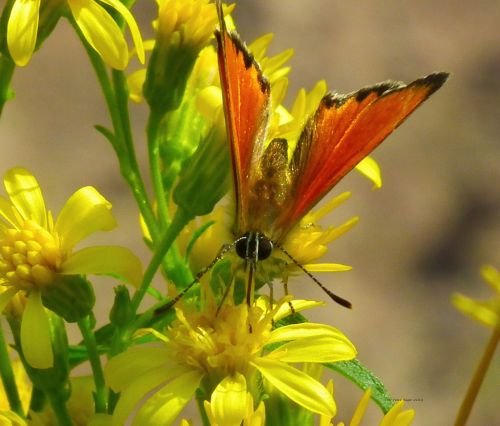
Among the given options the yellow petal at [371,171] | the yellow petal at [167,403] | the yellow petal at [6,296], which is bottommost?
the yellow petal at [167,403]

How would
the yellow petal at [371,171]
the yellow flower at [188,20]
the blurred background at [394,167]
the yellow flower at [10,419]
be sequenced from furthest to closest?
the blurred background at [394,167] → the yellow petal at [371,171] → the yellow flower at [188,20] → the yellow flower at [10,419]

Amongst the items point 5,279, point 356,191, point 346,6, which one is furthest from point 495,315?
point 346,6

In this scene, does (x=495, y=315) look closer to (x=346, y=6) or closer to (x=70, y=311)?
(x=70, y=311)

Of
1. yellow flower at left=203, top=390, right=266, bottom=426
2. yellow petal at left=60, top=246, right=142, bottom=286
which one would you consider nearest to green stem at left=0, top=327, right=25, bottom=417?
yellow petal at left=60, top=246, right=142, bottom=286

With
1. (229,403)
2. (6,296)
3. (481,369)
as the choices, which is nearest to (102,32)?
(6,296)

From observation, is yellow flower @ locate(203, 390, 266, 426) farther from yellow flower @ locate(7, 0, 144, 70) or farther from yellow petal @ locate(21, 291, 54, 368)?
yellow flower @ locate(7, 0, 144, 70)

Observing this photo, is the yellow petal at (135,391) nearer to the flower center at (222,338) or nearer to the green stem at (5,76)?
the flower center at (222,338)

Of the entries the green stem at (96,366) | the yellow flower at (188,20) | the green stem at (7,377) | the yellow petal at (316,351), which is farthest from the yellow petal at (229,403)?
the yellow flower at (188,20)
